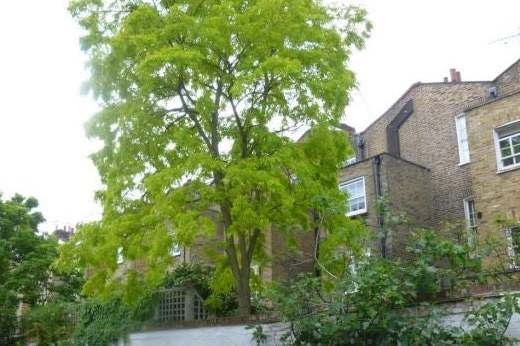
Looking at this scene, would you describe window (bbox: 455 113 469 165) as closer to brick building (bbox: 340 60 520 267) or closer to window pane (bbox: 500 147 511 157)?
brick building (bbox: 340 60 520 267)

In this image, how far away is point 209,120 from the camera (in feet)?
48.7

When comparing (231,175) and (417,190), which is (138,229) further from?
(417,190)

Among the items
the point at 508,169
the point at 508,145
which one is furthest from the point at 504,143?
the point at 508,169

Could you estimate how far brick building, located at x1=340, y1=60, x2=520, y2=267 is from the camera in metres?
19.3

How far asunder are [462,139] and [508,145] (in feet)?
16.9

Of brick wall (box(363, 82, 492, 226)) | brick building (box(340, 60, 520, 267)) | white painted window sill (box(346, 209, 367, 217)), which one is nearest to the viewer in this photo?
brick building (box(340, 60, 520, 267))

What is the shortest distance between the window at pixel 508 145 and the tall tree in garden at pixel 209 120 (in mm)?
6600

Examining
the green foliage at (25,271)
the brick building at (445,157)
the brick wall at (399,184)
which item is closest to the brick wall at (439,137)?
the brick building at (445,157)

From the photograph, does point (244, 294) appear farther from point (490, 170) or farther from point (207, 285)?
point (490, 170)

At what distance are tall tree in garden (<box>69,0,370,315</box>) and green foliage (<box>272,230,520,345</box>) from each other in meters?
3.10

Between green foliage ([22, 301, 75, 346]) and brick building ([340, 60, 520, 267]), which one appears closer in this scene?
brick building ([340, 60, 520, 267])

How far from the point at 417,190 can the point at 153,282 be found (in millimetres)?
13371

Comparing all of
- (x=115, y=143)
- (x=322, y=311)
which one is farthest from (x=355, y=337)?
(x=115, y=143)

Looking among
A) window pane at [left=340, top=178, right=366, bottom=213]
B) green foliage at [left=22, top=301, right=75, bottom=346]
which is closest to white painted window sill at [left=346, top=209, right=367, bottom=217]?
window pane at [left=340, top=178, right=366, bottom=213]
